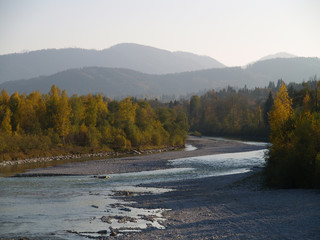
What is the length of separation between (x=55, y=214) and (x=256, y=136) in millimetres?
109055

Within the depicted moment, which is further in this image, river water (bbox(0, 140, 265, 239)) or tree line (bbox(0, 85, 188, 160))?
tree line (bbox(0, 85, 188, 160))

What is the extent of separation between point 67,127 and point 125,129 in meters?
14.8

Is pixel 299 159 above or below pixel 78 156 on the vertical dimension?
above

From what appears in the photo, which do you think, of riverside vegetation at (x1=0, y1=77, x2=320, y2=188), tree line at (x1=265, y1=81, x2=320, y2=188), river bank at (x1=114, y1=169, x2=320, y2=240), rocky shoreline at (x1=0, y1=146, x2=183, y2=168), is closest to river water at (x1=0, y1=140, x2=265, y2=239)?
river bank at (x1=114, y1=169, x2=320, y2=240)

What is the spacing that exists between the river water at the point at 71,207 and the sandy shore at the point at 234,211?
1.59 m

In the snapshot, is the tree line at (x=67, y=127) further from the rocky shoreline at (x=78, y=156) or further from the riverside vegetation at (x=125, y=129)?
the rocky shoreline at (x=78, y=156)

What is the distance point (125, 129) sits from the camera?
282 ft

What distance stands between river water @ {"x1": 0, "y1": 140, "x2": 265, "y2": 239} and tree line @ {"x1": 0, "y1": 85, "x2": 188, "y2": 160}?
2539 centimetres

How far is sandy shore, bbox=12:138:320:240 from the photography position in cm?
1831

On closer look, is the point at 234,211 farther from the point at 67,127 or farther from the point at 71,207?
the point at 67,127

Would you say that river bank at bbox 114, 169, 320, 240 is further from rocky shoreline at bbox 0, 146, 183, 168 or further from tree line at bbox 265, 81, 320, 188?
rocky shoreline at bbox 0, 146, 183, 168

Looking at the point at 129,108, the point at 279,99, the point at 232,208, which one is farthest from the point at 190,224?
the point at 129,108

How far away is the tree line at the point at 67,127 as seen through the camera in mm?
66875

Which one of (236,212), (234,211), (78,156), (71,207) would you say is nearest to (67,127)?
(78,156)
